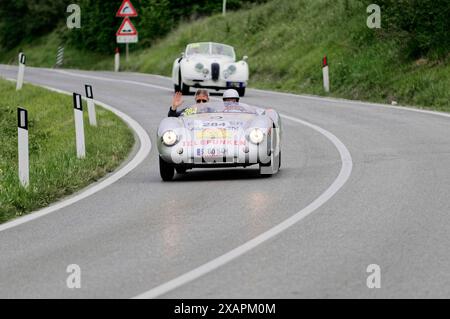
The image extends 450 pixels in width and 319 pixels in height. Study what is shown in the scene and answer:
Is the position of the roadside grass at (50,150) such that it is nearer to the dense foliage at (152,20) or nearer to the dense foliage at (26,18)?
the dense foliage at (152,20)

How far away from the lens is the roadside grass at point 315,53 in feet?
87.1

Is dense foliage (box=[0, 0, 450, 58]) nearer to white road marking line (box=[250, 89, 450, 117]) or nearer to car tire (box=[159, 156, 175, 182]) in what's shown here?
white road marking line (box=[250, 89, 450, 117])

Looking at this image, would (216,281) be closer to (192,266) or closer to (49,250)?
A: (192,266)

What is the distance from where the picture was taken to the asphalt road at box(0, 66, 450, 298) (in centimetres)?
745

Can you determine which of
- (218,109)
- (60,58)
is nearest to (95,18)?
(60,58)

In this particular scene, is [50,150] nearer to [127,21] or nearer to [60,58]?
[127,21]

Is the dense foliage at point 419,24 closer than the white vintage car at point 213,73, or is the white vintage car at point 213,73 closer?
the dense foliage at point 419,24

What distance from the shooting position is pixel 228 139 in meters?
13.3

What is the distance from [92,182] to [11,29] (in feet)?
187

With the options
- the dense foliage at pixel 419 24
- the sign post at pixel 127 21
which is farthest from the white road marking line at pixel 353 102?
the sign post at pixel 127 21

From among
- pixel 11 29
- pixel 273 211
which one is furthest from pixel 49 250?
pixel 11 29

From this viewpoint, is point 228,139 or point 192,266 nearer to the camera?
point 192,266

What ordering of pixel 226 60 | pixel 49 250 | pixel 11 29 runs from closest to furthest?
pixel 49 250, pixel 226 60, pixel 11 29

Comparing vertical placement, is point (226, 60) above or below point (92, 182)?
above
